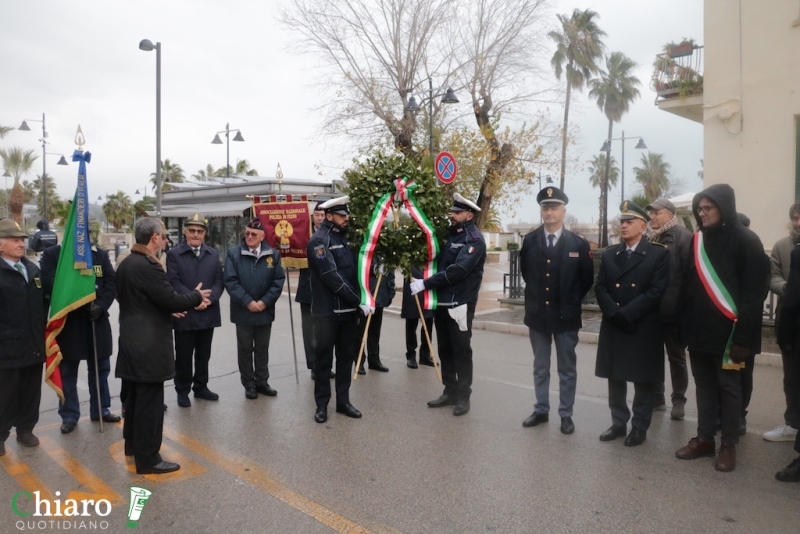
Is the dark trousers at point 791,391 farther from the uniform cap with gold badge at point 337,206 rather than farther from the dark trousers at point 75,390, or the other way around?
the dark trousers at point 75,390

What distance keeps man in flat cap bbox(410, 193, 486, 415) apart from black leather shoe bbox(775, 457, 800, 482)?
8.59 ft

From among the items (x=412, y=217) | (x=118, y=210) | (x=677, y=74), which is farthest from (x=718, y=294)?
(x=118, y=210)

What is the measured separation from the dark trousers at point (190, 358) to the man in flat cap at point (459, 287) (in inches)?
90.9

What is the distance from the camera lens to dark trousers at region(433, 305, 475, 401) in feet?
19.7

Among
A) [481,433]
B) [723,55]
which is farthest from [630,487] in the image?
[723,55]

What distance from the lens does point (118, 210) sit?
6400 centimetres

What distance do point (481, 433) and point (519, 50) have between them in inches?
711

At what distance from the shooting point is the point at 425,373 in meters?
7.75

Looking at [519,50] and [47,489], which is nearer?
[47,489]

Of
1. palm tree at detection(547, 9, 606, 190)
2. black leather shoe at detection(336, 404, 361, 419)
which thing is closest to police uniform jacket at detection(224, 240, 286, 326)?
black leather shoe at detection(336, 404, 361, 419)

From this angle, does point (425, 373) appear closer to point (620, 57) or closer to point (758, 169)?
point (758, 169)

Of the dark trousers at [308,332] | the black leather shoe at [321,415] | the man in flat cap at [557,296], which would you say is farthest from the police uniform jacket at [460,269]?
the dark trousers at [308,332]

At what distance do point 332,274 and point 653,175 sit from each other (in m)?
53.8

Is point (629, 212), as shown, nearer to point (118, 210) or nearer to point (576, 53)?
point (576, 53)
